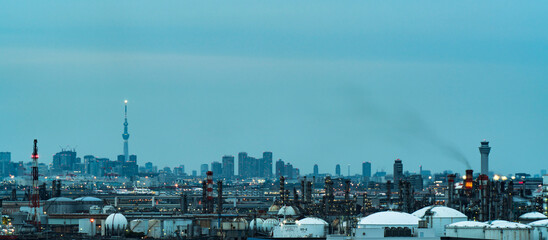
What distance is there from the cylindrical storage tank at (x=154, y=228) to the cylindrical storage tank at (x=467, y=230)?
48223 mm

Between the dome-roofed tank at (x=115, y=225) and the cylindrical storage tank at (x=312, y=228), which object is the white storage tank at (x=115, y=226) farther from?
the cylindrical storage tank at (x=312, y=228)

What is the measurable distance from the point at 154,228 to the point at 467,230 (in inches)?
2023

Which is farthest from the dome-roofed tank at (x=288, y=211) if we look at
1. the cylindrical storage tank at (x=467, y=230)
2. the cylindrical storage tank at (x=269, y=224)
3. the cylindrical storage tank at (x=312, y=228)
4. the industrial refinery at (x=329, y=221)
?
the cylindrical storage tank at (x=467, y=230)

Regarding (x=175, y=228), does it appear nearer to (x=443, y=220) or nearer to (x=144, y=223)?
(x=144, y=223)

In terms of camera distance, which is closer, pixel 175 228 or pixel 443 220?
pixel 443 220

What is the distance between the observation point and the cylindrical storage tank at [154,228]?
426 ft

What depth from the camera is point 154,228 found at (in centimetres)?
13088

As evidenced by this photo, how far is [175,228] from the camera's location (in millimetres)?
133375

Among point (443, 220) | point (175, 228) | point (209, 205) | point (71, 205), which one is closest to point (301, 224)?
point (443, 220)

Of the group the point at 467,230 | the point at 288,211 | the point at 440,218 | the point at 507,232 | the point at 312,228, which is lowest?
the point at 312,228

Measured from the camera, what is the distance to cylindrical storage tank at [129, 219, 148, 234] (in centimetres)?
13025

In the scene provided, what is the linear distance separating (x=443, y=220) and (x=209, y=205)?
7503 centimetres

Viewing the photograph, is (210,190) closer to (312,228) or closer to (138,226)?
(138,226)

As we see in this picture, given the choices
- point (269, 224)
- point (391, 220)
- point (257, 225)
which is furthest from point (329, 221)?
point (391, 220)
